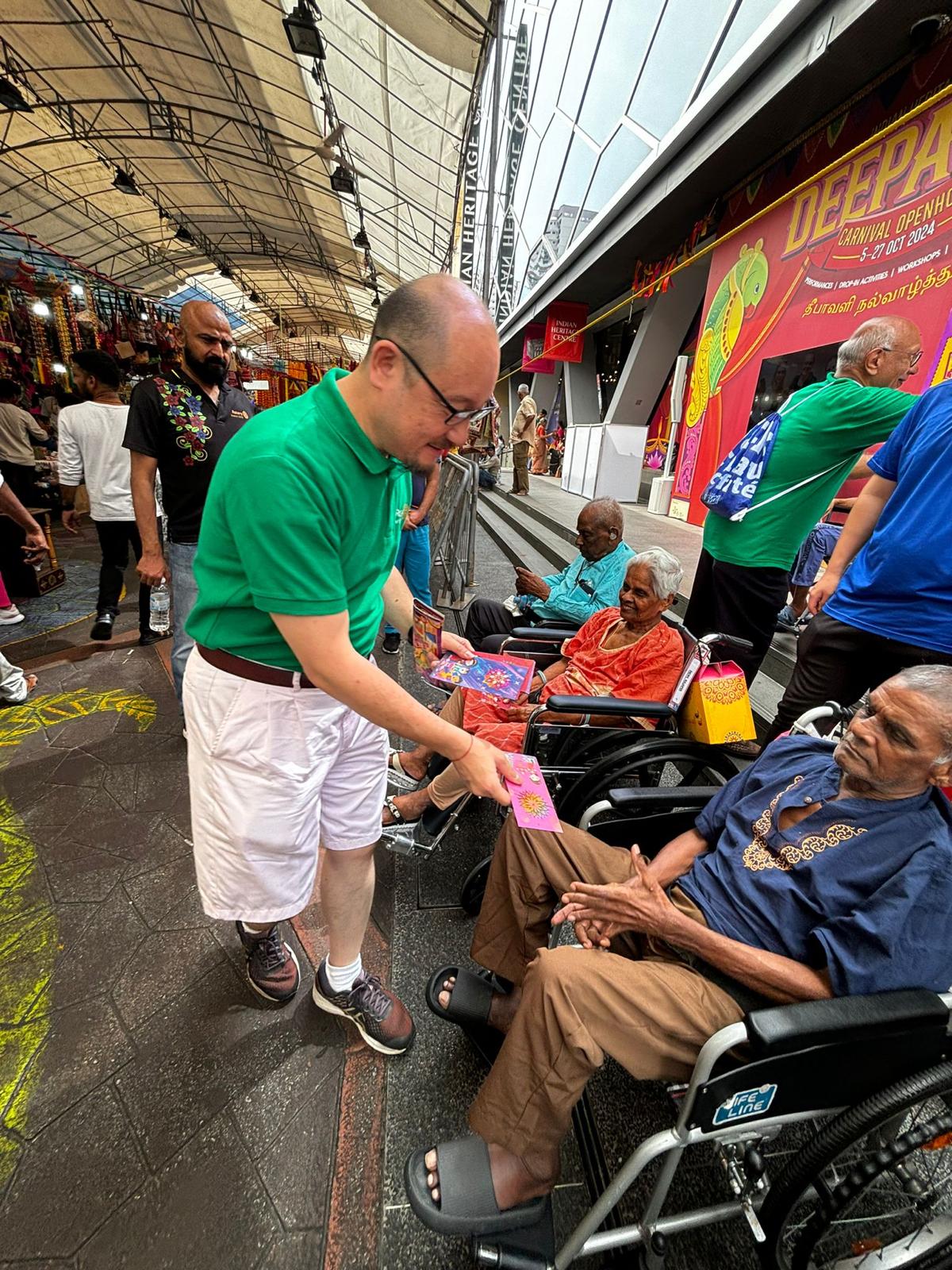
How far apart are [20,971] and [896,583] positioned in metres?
3.01

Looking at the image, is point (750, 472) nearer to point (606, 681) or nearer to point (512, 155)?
point (606, 681)

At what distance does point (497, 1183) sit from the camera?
3.61ft

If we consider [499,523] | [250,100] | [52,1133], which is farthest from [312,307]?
[52,1133]

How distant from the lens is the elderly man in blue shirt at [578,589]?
9.13 ft

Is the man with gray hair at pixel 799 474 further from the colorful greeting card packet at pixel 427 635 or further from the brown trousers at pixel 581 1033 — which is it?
the brown trousers at pixel 581 1033

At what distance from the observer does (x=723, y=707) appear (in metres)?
1.78

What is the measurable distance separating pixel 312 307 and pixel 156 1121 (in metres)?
36.0

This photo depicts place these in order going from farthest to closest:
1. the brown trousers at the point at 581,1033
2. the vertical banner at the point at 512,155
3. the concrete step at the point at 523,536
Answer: the vertical banner at the point at 512,155 < the concrete step at the point at 523,536 < the brown trousers at the point at 581,1033

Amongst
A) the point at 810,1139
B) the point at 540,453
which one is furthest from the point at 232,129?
the point at 810,1139

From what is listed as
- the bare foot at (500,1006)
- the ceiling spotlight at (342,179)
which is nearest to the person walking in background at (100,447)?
the bare foot at (500,1006)

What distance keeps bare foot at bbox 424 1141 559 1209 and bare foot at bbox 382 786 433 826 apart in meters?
1.08

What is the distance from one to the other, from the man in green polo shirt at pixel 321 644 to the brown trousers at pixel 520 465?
8.94 m

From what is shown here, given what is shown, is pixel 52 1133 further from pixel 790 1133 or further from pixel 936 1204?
pixel 936 1204

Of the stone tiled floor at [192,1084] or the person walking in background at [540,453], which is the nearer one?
the stone tiled floor at [192,1084]
